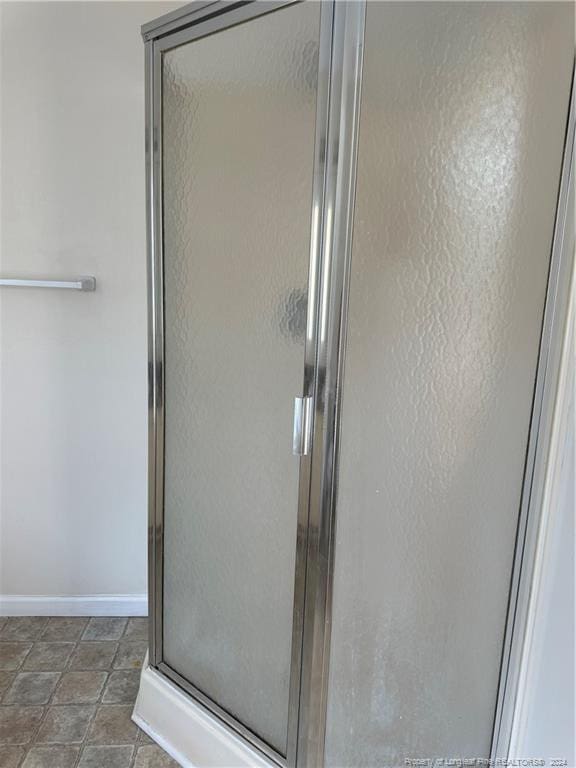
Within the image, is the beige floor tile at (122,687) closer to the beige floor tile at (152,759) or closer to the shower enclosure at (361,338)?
the beige floor tile at (152,759)

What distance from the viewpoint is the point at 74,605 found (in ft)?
6.29

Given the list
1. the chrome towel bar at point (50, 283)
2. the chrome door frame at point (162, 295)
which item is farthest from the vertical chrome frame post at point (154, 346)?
the chrome towel bar at point (50, 283)

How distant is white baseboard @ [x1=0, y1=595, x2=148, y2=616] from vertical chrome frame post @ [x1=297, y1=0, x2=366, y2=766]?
40.0 inches

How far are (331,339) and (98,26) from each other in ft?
4.46

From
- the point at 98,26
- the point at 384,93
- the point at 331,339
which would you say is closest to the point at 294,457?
the point at 331,339

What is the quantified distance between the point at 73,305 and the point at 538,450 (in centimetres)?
146

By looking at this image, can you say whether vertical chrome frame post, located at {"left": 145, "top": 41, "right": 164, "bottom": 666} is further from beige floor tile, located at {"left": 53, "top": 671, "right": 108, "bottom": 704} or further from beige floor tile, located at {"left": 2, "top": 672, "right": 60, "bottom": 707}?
beige floor tile, located at {"left": 2, "top": 672, "right": 60, "bottom": 707}

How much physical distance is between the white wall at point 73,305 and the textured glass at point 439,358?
1.02 meters

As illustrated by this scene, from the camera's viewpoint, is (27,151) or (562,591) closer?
(562,591)

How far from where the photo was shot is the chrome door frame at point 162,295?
0.95 meters

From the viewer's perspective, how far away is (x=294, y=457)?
1068mm

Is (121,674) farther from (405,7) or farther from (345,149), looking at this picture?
(405,7)

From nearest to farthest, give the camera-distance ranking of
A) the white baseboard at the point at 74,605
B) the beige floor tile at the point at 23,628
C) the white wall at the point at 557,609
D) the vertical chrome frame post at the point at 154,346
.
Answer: the white wall at the point at 557,609, the vertical chrome frame post at the point at 154,346, the beige floor tile at the point at 23,628, the white baseboard at the point at 74,605

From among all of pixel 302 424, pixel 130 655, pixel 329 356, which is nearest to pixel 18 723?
pixel 130 655
